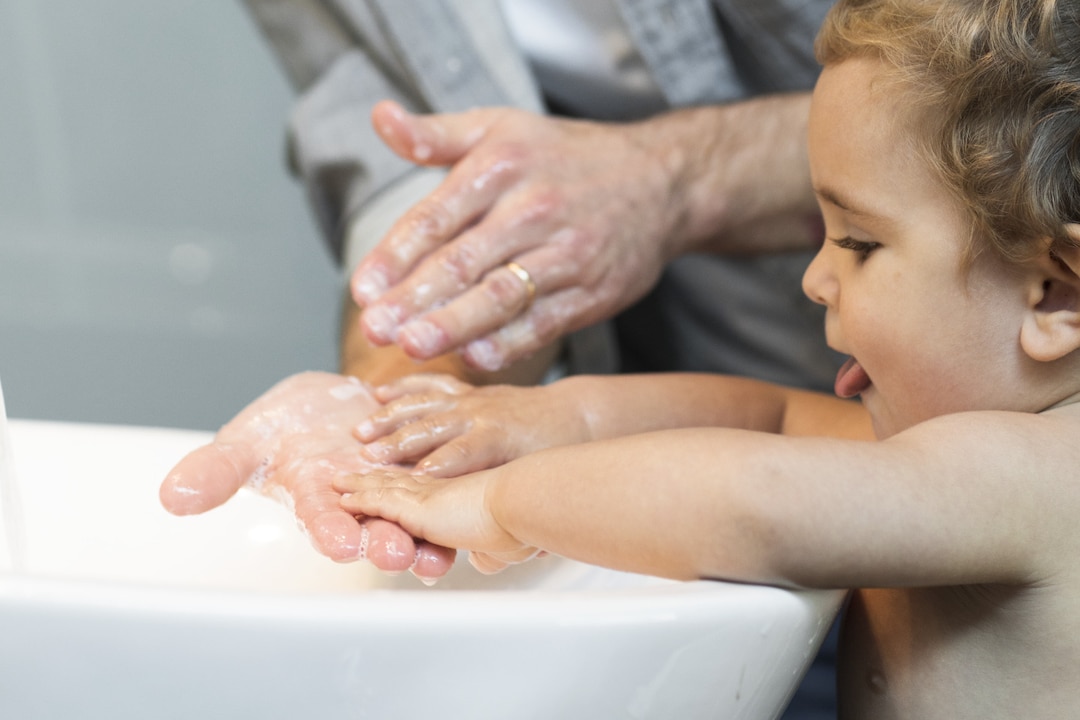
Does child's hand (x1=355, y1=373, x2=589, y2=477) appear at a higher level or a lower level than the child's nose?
lower

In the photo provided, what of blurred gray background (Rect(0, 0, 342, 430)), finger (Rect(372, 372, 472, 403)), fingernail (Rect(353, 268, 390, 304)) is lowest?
blurred gray background (Rect(0, 0, 342, 430))

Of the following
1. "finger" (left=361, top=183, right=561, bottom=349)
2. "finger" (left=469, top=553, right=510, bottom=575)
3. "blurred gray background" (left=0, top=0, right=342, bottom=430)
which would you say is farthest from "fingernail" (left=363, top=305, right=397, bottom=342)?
"blurred gray background" (left=0, top=0, right=342, bottom=430)

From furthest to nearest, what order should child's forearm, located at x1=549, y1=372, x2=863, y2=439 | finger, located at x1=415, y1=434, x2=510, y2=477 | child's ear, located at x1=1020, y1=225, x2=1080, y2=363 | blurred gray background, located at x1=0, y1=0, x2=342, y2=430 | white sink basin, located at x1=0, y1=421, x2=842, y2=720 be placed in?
1. blurred gray background, located at x1=0, y1=0, x2=342, y2=430
2. child's forearm, located at x1=549, y1=372, x2=863, y2=439
3. finger, located at x1=415, y1=434, x2=510, y2=477
4. child's ear, located at x1=1020, y1=225, x2=1080, y2=363
5. white sink basin, located at x1=0, y1=421, x2=842, y2=720

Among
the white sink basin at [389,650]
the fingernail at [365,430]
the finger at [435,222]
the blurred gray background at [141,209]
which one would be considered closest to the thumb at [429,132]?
the finger at [435,222]

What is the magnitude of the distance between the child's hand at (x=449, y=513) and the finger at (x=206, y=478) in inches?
3.1

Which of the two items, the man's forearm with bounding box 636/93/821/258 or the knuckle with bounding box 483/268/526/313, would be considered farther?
the man's forearm with bounding box 636/93/821/258

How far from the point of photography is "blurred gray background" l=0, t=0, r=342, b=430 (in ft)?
5.49

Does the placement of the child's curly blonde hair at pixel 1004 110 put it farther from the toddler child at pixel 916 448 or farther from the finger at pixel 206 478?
the finger at pixel 206 478

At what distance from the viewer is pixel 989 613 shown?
0.56 m

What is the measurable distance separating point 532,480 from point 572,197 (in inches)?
14.6

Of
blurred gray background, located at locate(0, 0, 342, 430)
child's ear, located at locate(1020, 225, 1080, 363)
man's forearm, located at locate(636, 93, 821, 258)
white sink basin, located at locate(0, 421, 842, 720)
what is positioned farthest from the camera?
Answer: blurred gray background, located at locate(0, 0, 342, 430)

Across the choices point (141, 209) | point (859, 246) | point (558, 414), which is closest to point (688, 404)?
point (558, 414)

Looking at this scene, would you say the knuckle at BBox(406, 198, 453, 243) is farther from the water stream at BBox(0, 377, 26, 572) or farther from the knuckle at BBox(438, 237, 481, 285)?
the water stream at BBox(0, 377, 26, 572)

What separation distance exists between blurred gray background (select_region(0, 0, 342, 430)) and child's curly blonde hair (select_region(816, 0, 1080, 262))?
1315mm
